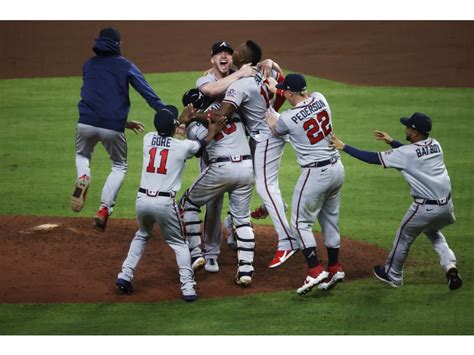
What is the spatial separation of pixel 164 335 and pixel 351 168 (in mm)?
6509

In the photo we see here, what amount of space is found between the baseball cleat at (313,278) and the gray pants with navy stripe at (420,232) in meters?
0.69

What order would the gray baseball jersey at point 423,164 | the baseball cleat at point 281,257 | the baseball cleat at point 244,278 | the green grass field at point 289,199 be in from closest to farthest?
the green grass field at point 289,199 < the gray baseball jersey at point 423,164 < the baseball cleat at point 244,278 < the baseball cleat at point 281,257

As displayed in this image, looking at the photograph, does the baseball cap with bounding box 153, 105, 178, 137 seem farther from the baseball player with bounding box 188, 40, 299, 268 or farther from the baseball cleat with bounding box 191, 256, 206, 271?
the baseball cleat with bounding box 191, 256, 206, 271

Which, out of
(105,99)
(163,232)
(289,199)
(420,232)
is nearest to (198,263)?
(163,232)

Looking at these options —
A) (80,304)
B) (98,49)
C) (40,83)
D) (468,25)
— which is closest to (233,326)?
(80,304)

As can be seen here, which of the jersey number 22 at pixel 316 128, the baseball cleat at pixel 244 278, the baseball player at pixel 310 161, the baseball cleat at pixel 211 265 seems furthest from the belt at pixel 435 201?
the baseball cleat at pixel 211 265

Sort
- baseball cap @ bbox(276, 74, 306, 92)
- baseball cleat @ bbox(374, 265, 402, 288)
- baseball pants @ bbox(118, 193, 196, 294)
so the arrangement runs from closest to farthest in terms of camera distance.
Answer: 1. baseball pants @ bbox(118, 193, 196, 294)
2. baseball cap @ bbox(276, 74, 306, 92)
3. baseball cleat @ bbox(374, 265, 402, 288)

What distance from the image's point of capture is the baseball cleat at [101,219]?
32.3ft

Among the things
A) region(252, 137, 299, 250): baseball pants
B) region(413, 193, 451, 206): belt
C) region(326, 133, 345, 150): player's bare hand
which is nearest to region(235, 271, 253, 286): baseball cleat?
region(252, 137, 299, 250): baseball pants

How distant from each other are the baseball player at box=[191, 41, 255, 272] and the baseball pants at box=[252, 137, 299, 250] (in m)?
0.39

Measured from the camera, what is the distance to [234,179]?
9195 millimetres

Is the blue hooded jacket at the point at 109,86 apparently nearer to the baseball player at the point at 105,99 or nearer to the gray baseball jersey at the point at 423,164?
the baseball player at the point at 105,99

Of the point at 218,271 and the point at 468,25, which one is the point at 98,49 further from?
the point at 468,25

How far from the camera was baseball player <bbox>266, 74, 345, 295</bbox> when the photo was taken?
9.00 metres
